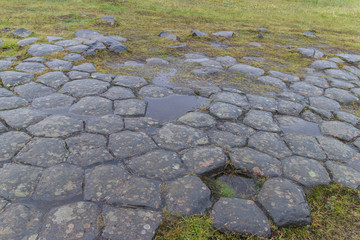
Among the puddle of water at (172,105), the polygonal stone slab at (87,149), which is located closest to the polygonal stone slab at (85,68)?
the puddle of water at (172,105)

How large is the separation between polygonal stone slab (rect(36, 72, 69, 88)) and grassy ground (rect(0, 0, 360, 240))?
0.60 m

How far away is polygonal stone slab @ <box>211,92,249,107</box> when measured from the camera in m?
3.06

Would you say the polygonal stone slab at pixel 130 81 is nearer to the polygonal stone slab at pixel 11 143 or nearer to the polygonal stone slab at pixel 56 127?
the polygonal stone slab at pixel 56 127

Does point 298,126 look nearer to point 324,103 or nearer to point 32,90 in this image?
point 324,103

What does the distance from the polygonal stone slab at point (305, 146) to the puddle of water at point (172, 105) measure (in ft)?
3.25

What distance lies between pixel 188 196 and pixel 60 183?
0.87 metres

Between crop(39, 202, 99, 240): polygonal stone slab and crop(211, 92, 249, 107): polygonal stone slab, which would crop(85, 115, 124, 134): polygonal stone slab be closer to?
crop(39, 202, 99, 240): polygonal stone slab

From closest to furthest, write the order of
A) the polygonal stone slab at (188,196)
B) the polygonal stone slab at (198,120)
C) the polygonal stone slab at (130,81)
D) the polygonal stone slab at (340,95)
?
the polygonal stone slab at (188,196), the polygonal stone slab at (198,120), the polygonal stone slab at (130,81), the polygonal stone slab at (340,95)

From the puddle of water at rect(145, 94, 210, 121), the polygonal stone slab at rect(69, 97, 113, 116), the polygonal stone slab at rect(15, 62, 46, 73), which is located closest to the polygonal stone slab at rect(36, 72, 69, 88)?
the polygonal stone slab at rect(15, 62, 46, 73)

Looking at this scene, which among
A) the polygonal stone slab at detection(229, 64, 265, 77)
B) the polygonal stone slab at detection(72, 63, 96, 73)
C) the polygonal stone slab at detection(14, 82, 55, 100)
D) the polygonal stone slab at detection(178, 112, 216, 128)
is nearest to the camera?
the polygonal stone slab at detection(178, 112, 216, 128)

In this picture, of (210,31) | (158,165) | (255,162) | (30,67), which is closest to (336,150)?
(255,162)

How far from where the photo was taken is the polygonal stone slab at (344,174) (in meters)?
2.02

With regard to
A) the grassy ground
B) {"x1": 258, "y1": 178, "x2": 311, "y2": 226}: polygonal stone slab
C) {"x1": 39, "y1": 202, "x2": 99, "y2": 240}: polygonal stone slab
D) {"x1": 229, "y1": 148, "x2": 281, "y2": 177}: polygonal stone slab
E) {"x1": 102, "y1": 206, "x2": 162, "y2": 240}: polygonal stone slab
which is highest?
{"x1": 258, "y1": 178, "x2": 311, "y2": 226}: polygonal stone slab

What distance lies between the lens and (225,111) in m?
2.84
